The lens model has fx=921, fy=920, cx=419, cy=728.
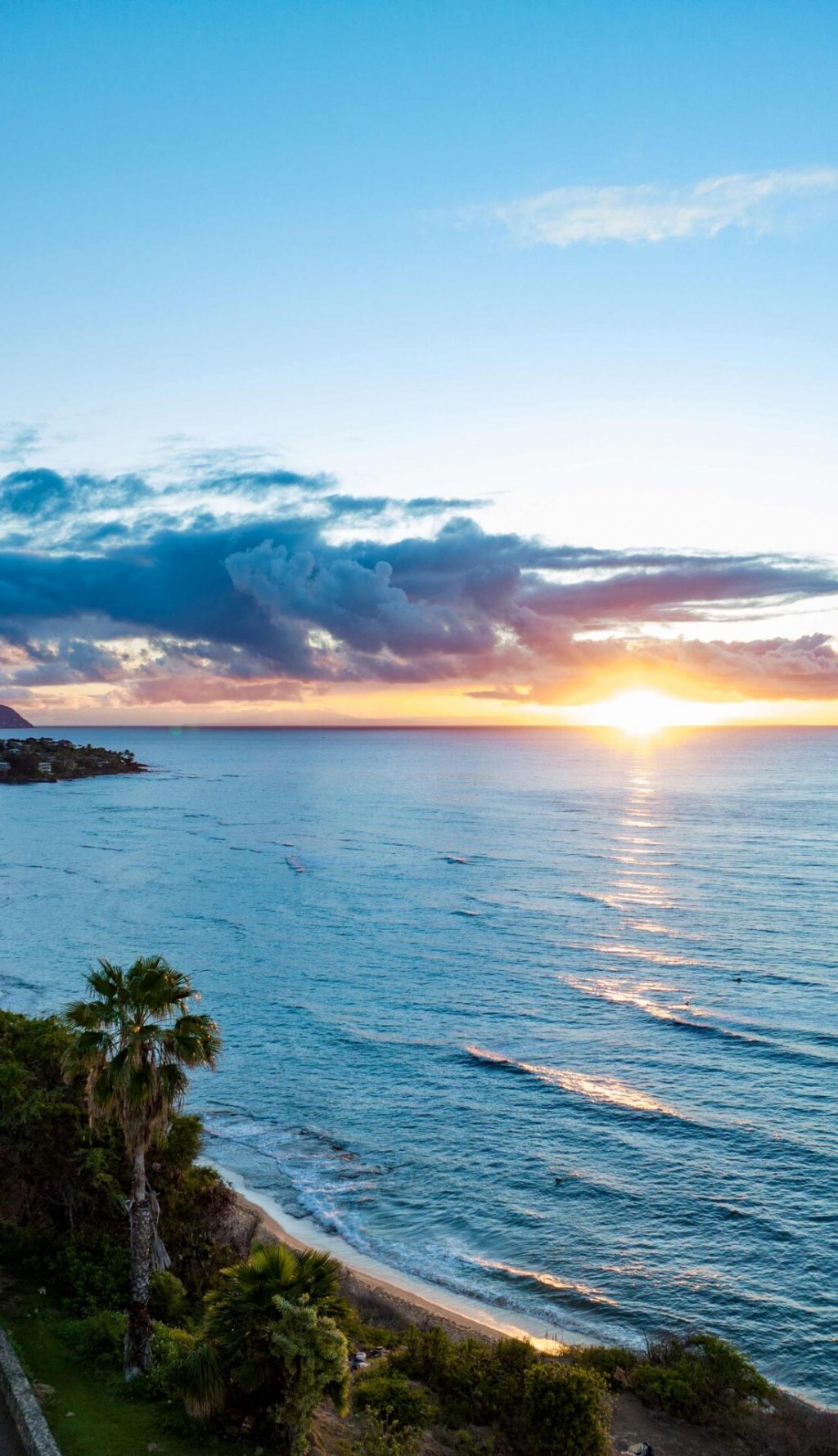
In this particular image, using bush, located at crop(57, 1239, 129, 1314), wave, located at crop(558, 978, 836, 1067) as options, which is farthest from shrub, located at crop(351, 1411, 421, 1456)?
wave, located at crop(558, 978, 836, 1067)

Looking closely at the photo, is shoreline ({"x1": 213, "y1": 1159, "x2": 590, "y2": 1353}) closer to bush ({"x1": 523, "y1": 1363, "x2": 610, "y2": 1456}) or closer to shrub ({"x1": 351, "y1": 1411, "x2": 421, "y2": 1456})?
shrub ({"x1": 351, "y1": 1411, "x2": 421, "y2": 1456})

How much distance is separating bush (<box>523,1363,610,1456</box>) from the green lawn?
22.8ft

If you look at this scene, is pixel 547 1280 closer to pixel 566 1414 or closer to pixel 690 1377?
pixel 690 1377

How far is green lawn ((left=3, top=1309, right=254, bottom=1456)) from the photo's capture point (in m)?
18.4

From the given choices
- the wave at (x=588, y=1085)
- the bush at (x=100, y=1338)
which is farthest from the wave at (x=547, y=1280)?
the bush at (x=100, y=1338)

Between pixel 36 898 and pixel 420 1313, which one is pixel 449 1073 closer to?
pixel 420 1313

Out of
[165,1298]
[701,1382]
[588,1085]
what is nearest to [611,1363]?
[701,1382]

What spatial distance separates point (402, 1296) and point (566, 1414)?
1151 cm

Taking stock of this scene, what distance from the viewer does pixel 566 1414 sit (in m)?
21.1

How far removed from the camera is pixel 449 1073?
49.8 metres

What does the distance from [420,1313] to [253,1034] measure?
28110 mm

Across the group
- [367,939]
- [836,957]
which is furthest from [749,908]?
[367,939]

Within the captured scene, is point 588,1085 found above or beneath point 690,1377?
beneath

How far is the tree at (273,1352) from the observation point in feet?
57.0
